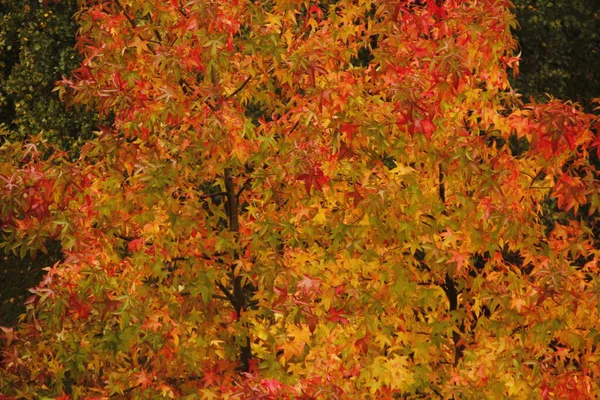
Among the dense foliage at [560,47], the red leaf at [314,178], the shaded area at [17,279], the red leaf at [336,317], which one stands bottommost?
the shaded area at [17,279]

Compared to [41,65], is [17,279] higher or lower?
lower

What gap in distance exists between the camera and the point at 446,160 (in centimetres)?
550

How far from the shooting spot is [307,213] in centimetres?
537

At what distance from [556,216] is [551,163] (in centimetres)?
606

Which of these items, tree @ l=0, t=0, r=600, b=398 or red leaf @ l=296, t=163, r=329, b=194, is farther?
tree @ l=0, t=0, r=600, b=398

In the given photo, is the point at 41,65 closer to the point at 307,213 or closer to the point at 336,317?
the point at 307,213

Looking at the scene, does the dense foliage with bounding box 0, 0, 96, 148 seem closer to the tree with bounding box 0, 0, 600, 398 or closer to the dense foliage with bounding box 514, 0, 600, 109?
the dense foliage with bounding box 514, 0, 600, 109

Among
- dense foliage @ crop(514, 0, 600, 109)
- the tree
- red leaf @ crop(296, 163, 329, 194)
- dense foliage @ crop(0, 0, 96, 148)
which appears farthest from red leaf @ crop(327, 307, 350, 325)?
dense foliage @ crop(0, 0, 96, 148)

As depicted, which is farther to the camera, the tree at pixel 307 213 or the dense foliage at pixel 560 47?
the dense foliage at pixel 560 47

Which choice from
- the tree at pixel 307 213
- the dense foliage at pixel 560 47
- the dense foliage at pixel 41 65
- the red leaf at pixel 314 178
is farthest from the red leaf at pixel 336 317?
the dense foliage at pixel 41 65

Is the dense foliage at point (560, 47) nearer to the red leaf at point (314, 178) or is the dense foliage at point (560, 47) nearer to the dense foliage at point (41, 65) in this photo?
the dense foliage at point (41, 65)

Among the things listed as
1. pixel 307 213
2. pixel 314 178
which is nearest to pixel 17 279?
pixel 307 213

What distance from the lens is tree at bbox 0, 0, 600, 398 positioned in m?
5.26

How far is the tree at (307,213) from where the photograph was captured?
207 inches
